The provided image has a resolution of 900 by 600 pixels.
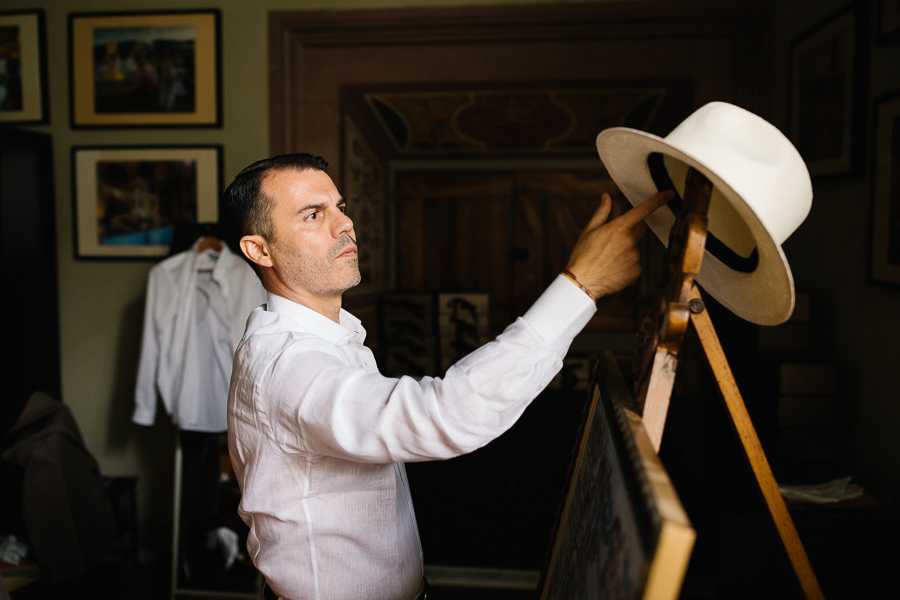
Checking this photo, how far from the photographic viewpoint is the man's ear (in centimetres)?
132

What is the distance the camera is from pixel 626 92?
375 centimetres

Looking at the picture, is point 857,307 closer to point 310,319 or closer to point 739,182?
point 739,182

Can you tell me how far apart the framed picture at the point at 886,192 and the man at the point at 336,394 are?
3.89 feet

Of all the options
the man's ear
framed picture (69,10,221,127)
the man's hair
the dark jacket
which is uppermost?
framed picture (69,10,221,127)

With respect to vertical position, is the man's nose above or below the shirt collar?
above

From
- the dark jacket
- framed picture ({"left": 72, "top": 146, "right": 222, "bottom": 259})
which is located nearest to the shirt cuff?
the dark jacket

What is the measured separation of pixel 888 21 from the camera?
188 cm

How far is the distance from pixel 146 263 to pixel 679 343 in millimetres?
2967

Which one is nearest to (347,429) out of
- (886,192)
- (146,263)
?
(886,192)

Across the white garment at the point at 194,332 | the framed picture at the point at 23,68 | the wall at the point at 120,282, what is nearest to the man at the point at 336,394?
the white garment at the point at 194,332

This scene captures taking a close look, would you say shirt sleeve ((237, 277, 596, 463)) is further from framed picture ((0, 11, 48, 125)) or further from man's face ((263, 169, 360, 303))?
framed picture ((0, 11, 48, 125))

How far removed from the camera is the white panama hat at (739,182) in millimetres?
915

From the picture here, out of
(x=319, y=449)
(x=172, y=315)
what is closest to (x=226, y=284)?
(x=172, y=315)

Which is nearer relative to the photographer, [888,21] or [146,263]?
[888,21]
